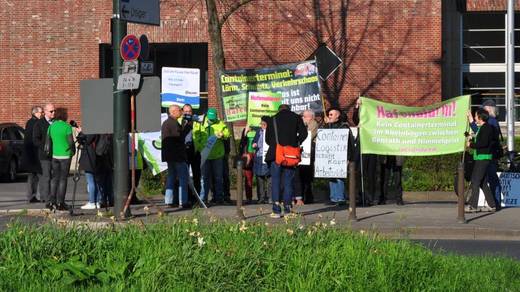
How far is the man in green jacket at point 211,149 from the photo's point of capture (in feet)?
63.8

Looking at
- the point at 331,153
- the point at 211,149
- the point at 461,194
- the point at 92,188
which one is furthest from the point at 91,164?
the point at 461,194

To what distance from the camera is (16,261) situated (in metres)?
8.74

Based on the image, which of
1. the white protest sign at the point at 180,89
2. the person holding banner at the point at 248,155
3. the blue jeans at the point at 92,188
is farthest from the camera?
the white protest sign at the point at 180,89

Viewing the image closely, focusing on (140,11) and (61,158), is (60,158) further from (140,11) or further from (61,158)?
(140,11)

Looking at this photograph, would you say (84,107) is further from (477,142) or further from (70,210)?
(477,142)

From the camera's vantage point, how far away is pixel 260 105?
20781 millimetres

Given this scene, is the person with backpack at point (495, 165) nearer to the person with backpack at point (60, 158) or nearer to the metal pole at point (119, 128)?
the metal pole at point (119, 128)

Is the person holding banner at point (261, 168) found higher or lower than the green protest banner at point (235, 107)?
lower

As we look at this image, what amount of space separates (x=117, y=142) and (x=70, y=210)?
1.85m

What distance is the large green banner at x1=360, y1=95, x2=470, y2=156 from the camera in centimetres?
1856

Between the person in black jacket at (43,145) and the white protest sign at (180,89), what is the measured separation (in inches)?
112

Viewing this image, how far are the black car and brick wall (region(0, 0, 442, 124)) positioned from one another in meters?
3.93

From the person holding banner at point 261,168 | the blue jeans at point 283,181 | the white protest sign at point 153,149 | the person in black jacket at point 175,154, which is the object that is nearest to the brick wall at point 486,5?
the person holding banner at point 261,168

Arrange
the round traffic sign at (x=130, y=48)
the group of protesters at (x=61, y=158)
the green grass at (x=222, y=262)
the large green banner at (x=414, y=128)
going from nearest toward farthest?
the green grass at (x=222, y=262) → the round traffic sign at (x=130, y=48) → the group of protesters at (x=61, y=158) → the large green banner at (x=414, y=128)
